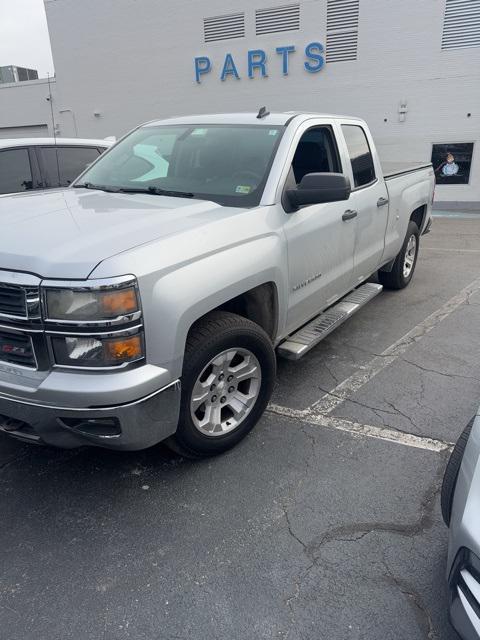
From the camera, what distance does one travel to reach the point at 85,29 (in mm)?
18156

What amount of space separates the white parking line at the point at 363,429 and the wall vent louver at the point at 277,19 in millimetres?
14777

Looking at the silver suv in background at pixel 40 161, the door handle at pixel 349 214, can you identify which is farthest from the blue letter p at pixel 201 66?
the door handle at pixel 349 214

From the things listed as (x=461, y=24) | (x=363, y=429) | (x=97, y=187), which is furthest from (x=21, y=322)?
(x=461, y=24)

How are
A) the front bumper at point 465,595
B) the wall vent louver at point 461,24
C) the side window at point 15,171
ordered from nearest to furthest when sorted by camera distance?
1. the front bumper at point 465,595
2. the side window at point 15,171
3. the wall vent louver at point 461,24

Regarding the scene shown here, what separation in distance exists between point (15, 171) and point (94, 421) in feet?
14.7

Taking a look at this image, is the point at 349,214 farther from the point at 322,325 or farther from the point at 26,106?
the point at 26,106

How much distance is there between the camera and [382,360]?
14.5ft

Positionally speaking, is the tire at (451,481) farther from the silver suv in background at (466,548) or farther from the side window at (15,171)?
the side window at (15,171)

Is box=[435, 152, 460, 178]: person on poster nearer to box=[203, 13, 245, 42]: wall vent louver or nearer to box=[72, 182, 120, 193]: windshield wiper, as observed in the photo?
box=[203, 13, 245, 42]: wall vent louver

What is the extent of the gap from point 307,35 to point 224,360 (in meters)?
15.0

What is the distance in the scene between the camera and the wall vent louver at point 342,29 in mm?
14198


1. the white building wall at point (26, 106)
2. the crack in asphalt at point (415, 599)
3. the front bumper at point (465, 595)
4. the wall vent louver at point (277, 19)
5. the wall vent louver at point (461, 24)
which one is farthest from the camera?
the white building wall at point (26, 106)

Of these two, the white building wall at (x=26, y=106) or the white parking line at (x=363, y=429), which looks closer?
the white parking line at (x=363, y=429)

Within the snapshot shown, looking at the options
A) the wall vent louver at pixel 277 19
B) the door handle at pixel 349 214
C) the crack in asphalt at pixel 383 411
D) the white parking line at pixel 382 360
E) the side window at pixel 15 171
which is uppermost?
the wall vent louver at pixel 277 19
